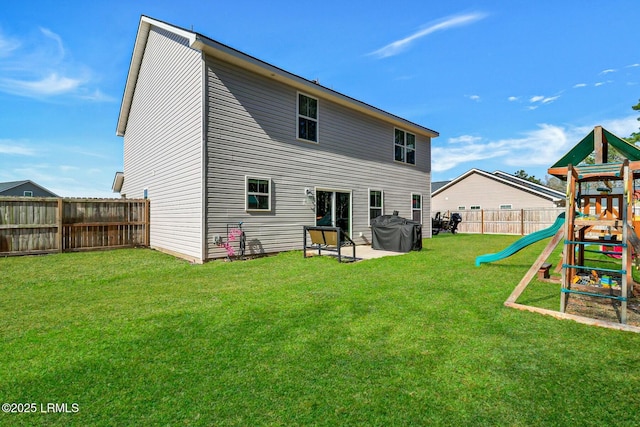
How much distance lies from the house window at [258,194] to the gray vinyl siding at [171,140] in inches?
54.5

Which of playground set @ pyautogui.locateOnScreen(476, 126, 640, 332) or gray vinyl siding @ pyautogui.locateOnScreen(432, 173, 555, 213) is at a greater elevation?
gray vinyl siding @ pyautogui.locateOnScreen(432, 173, 555, 213)

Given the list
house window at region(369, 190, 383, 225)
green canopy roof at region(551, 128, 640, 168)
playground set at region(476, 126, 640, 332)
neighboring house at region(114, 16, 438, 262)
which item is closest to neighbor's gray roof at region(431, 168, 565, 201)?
neighboring house at region(114, 16, 438, 262)

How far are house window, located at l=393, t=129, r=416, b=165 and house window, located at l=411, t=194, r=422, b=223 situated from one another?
166cm

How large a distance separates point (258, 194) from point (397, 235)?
458 cm

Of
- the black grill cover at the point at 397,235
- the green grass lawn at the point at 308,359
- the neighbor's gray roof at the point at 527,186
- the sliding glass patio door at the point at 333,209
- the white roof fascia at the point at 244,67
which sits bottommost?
the green grass lawn at the point at 308,359

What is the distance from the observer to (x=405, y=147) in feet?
45.7

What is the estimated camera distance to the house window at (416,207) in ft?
46.4

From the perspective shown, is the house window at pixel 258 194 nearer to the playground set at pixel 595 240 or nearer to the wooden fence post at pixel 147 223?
the wooden fence post at pixel 147 223

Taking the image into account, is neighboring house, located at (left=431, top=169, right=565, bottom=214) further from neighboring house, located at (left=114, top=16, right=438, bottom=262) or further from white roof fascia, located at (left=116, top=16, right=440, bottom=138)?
neighboring house, located at (left=114, top=16, right=438, bottom=262)

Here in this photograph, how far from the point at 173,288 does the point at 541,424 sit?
506 centimetres

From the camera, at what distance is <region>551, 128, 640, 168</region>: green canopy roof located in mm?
4609

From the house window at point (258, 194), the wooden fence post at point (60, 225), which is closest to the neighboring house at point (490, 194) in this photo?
the house window at point (258, 194)

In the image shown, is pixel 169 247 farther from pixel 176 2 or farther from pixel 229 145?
pixel 176 2

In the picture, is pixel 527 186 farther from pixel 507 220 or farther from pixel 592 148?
pixel 592 148
